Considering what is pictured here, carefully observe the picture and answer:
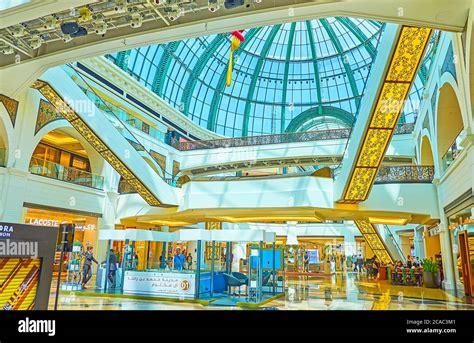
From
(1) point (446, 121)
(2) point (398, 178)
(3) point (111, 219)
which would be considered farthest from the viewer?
(3) point (111, 219)

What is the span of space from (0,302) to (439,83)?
1290 cm

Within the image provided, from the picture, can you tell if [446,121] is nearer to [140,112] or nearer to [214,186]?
[214,186]

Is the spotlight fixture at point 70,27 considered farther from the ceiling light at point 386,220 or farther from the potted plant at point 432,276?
the potted plant at point 432,276

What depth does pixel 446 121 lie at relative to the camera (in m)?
12.8

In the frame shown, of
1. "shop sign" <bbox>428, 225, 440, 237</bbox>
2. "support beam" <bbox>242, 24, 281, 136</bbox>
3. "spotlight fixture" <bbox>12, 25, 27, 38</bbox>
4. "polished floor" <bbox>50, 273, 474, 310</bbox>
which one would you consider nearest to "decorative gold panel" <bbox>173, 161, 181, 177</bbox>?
"support beam" <bbox>242, 24, 281, 136</bbox>

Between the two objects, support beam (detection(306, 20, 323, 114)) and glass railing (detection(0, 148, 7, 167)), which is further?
support beam (detection(306, 20, 323, 114))

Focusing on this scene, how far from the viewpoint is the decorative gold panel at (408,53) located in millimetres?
7359

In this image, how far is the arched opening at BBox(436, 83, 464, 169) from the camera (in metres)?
11.9

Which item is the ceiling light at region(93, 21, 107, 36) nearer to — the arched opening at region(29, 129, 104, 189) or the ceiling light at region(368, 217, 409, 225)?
the arched opening at region(29, 129, 104, 189)

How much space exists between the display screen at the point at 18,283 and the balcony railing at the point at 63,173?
41.5ft

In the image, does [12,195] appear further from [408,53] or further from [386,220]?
[386,220]

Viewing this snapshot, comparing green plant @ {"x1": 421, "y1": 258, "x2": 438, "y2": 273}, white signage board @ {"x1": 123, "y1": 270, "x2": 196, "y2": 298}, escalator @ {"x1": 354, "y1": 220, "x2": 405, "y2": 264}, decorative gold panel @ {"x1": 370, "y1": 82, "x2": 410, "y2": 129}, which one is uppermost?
decorative gold panel @ {"x1": 370, "y1": 82, "x2": 410, "y2": 129}

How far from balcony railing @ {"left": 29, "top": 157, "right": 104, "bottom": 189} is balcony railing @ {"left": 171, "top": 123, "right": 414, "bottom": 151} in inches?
277
